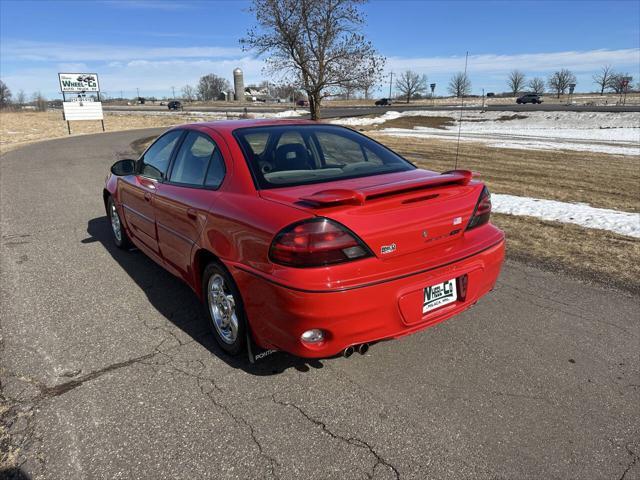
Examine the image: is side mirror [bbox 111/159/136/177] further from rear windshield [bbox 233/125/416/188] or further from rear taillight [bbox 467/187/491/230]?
rear taillight [bbox 467/187/491/230]

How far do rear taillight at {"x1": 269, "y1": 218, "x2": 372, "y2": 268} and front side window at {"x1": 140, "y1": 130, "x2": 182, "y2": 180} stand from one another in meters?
2.05

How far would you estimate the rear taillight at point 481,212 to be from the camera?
3.00m

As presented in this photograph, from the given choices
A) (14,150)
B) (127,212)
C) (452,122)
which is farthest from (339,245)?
(452,122)

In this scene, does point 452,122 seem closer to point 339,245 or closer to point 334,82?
point 334,82

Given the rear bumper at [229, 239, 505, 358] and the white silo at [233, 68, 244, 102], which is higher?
the white silo at [233, 68, 244, 102]

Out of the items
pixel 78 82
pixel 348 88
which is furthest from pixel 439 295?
pixel 78 82

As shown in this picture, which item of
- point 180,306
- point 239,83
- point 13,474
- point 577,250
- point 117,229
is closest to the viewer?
point 13,474

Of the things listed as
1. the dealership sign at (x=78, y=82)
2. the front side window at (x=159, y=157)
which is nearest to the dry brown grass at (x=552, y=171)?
the front side window at (x=159, y=157)

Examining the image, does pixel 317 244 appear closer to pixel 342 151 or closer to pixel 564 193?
pixel 342 151

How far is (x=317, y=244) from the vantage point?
7.76 ft

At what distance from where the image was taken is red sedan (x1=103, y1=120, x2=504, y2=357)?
2404 millimetres

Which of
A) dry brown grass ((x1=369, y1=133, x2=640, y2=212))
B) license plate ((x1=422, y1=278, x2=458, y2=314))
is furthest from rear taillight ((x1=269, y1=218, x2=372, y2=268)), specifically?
dry brown grass ((x1=369, y1=133, x2=640, y2=212))

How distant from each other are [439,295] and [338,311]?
74 centimetres

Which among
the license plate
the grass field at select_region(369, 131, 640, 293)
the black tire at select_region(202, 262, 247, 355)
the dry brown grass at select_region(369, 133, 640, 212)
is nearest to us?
the license plate
